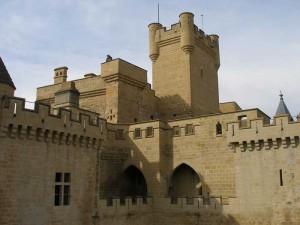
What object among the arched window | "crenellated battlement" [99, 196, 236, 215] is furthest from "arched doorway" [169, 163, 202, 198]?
the arched window

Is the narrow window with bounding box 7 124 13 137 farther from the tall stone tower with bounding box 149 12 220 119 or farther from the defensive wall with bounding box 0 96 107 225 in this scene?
the tall stone tower with bounding box 149 12 220 119

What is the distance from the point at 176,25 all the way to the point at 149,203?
14.9 meters

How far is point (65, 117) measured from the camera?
16375mm

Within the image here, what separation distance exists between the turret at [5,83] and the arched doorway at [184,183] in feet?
34.9

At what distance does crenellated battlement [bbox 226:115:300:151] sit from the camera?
17.8 meters

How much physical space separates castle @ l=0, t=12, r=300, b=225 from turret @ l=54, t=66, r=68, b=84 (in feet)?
11.8

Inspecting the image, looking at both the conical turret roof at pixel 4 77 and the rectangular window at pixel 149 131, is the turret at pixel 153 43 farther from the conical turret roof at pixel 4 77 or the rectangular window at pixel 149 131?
the conical turret roof at pixel 4 77

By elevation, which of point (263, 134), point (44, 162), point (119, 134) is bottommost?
point (44, 162)

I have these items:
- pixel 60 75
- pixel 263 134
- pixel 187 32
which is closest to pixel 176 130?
pixel 263 134

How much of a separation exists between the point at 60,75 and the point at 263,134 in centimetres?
1815

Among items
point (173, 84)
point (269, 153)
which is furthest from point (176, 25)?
Answer: point (269, 153)

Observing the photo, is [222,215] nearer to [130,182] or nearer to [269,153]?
[269,153]

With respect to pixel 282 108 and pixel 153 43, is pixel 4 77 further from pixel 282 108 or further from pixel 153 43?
pixel 153 43

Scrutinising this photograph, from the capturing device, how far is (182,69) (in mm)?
28719
